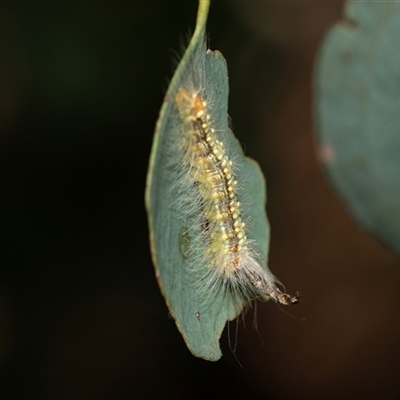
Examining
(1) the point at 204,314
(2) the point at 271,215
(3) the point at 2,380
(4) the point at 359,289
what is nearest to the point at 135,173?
(2) the point at 271,215

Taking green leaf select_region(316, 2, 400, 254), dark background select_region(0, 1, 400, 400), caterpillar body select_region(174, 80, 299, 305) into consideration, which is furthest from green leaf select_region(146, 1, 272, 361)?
dark background select_region(0, 1, 400, 400)

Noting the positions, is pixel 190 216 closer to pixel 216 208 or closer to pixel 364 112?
pixel 216 208

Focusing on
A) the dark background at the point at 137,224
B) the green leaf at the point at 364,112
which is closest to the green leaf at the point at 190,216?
the green leaf at the point at 364,112

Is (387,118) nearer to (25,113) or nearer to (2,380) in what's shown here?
(25,113)

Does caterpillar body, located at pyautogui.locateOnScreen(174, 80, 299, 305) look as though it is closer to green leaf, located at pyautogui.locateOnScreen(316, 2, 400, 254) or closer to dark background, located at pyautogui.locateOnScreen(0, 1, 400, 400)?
green leaf, located at pyautogui.locateOnScreen(316, 2, 400, 254)

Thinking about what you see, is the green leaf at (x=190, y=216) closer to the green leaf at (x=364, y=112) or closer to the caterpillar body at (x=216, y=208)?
the caterpillar body at (x=216, y=208)
